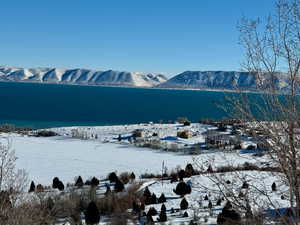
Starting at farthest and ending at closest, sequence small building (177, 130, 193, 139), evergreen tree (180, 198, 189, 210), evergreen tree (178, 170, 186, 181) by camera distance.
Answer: small building (177, 130, 193, 139) < evergreen tree (178, 170, 186, 181) < evergreen tree (180, 198, 189, 210)

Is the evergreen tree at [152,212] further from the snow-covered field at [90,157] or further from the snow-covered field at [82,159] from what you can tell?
the snow-covered field at [82,159]

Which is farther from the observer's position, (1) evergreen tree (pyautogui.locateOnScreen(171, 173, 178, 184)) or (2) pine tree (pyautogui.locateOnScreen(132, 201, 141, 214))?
(1) evergreen tree (pyautogui.locateOnScreen(171, 173, 178, 184))

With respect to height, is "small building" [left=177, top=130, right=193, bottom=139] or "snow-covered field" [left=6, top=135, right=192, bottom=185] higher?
"small building" [left=177, top=130, right=193, bottom=139]

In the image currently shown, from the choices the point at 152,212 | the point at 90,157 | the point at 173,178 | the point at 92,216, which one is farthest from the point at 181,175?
the point at 90,157

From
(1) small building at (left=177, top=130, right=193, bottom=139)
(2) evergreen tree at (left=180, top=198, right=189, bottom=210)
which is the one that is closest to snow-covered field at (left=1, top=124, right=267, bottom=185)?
(1) small building at (left=177, top=130, right=193, bottom=139)

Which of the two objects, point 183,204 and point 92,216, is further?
point 183,204

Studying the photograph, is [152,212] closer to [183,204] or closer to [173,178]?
[183,204]

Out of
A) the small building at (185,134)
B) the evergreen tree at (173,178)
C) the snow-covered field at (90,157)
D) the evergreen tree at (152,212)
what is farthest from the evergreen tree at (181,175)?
the small building at (185,134)

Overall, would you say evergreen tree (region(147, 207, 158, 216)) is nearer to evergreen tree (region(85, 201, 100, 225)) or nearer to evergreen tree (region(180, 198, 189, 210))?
evergreen tree (region(180, 198, 189, 210))

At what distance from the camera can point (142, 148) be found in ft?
107

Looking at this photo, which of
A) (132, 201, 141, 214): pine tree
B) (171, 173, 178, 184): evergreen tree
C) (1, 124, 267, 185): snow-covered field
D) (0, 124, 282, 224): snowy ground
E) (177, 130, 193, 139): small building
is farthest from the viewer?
(177, 130, 193, 139): small building

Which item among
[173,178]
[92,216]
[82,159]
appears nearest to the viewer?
[92,216]

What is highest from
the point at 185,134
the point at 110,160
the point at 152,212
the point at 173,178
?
the point at 185,134

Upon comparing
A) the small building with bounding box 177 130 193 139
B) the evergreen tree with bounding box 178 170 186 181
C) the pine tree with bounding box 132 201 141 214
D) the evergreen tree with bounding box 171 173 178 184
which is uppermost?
the small building with bounding box 177 130 193 139
